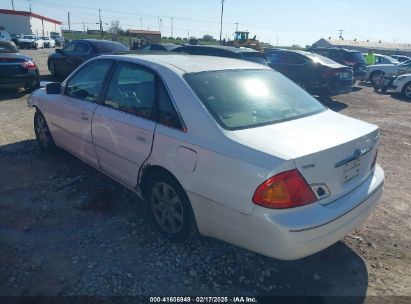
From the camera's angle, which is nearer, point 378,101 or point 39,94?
point 39,94

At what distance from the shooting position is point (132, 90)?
350 centimetres

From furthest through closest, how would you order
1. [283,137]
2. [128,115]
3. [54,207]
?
[54,207], [128,115], [283,137]

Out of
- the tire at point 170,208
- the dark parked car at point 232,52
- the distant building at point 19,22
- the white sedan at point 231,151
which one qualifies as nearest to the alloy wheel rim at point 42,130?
the white sedan at point 231,151

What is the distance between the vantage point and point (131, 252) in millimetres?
3168

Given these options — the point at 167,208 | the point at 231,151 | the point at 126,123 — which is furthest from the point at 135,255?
the point at 231,151

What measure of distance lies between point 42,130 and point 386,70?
56.4 ft

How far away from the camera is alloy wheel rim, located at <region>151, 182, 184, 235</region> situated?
3.14 meters

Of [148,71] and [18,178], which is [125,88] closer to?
[148,71]

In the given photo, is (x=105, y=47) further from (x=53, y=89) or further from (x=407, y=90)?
(x=407, y=90)

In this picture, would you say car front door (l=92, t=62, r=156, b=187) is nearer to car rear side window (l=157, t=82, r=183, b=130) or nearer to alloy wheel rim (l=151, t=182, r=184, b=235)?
car rear side window (l=157, t=82, r=183, b=130)

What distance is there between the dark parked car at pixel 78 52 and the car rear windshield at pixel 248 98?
344 inches

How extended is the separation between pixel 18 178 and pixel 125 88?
2.19 metres

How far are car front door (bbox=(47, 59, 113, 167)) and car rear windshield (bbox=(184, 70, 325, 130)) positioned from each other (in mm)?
1412

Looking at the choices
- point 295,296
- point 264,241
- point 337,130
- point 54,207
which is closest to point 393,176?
point 337,130
